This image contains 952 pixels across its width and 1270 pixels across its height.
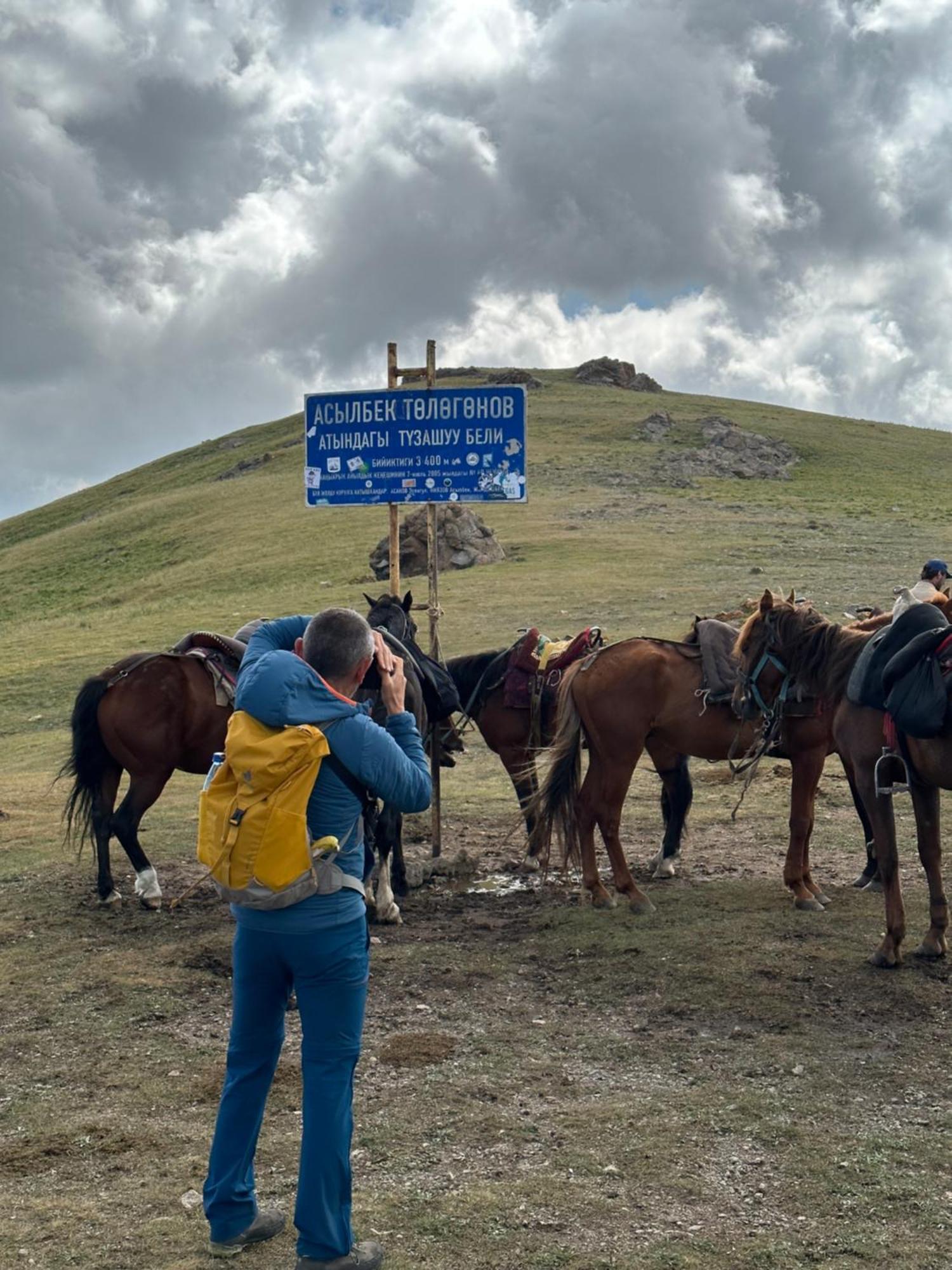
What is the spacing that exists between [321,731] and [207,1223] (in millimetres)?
1960

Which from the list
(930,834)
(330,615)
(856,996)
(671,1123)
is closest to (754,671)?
A: (930,834)

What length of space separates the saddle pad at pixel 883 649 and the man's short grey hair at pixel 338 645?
3.83 meters

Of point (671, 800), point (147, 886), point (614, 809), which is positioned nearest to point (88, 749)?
point (147, 886)

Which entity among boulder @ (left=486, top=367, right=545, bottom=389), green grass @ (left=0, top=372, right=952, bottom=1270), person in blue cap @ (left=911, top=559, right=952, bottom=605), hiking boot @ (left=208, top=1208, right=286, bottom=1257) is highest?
A: boulder @ (left=486, top=367, right=545, bottom=389)

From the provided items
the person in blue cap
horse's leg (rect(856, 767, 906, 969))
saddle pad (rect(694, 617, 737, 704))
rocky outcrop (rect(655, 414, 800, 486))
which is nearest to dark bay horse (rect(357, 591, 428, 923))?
saddle pad (rect(694, 617, 737, 704))

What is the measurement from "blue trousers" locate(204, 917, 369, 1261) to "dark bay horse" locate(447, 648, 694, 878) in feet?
18.3

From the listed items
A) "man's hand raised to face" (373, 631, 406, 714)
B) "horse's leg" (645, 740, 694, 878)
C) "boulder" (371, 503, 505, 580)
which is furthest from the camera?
"boulder" (371, 503, 505, 580)

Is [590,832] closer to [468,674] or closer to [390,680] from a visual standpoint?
[468,674]

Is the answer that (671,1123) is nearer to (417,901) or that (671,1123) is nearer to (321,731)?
(321,731)

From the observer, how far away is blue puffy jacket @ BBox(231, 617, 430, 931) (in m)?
3.90

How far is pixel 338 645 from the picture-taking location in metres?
4.05

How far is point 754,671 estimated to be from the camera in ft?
27.1

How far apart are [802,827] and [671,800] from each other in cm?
142

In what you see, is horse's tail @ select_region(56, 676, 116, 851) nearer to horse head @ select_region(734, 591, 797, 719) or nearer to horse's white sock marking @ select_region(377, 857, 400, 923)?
horse's white sock marking @ select_region(377, 857, 400, 923)
